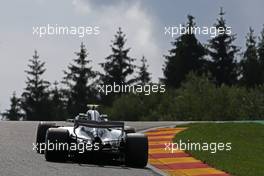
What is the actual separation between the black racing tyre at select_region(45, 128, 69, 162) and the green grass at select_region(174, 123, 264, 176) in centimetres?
323

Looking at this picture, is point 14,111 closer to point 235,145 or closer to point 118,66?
point 118,66

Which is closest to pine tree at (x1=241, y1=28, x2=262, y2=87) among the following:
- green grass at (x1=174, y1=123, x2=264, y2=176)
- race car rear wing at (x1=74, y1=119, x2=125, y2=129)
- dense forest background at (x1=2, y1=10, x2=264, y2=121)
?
dense forest background at (x1=2, y1=10, x2=264, y2=121)

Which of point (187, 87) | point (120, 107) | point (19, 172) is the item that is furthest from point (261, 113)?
→ point (19, 172)

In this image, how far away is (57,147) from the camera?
45.6ft

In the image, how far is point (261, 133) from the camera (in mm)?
22344

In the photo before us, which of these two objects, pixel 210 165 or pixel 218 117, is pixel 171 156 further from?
pixel 218 117

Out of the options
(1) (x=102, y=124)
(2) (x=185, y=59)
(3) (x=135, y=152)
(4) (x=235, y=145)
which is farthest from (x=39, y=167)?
(2) (x=185, y=59)

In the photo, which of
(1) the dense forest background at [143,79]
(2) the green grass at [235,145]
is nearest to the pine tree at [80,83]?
(1) the dense forest background at [143,79]

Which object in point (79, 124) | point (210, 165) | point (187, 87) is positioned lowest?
point (210, 165)

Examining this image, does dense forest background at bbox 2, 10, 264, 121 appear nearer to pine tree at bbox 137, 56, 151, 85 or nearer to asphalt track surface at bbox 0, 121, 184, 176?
pine tree at bbox 137, 56, 151, 85

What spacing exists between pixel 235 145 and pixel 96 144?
6078mm

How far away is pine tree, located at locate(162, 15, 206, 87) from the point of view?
77.8 metres

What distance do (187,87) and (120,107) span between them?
9612 millimetres

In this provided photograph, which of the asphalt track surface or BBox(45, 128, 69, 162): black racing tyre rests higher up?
BBox(45, 128, 69, 162): black racing tyre
